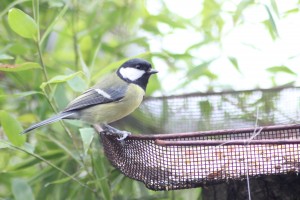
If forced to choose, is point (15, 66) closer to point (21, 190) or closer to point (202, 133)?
point (21, 190)

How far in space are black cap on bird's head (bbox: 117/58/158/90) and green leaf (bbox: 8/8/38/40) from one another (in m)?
0.55

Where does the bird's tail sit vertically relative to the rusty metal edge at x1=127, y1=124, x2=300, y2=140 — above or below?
below

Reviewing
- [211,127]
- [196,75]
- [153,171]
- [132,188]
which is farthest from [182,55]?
[153,171]

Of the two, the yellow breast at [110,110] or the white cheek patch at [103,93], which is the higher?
the white cheek patch at [103,93]

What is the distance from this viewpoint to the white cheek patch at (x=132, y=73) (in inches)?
105

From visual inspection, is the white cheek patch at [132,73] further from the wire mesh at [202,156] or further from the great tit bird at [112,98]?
the wire mesh at [202,156]

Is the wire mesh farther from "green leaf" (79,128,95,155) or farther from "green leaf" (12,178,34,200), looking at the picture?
"green leaf" (12,178,34,200)

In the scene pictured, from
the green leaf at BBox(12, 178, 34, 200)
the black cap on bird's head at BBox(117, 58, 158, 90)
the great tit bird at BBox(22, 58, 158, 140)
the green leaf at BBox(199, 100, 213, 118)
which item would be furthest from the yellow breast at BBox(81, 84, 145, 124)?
the green leaf at BBox(199, 100, 213, 118)

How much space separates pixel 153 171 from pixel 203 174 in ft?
0.52

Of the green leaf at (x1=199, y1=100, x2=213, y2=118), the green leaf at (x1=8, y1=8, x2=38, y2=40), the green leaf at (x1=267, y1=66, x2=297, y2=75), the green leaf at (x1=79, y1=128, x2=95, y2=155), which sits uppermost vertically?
the green leaf at (x1=8, y1=8, x2=38, y2=40)

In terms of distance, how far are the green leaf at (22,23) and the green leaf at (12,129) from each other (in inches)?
11.6

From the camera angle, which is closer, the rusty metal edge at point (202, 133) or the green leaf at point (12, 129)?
the rusty metal edge at point (202, 133)

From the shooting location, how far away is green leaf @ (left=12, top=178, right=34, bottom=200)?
2.37 metres

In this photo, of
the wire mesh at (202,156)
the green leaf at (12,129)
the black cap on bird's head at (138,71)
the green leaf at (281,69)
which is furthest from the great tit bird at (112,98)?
the green leaf at (281,69)
